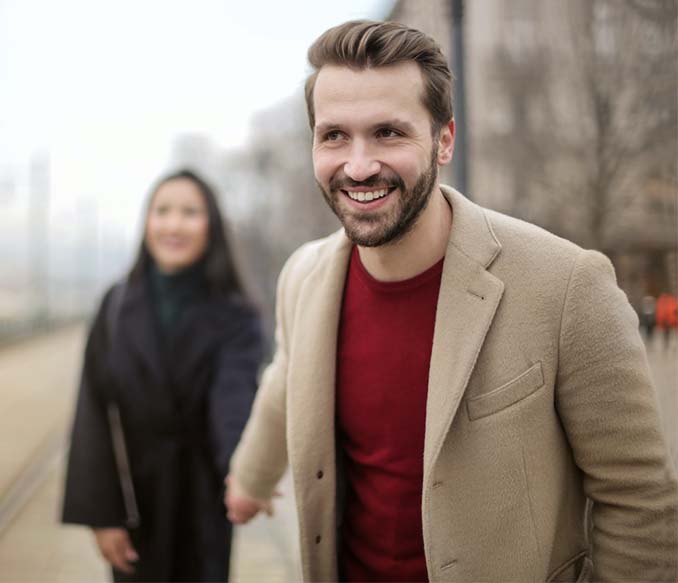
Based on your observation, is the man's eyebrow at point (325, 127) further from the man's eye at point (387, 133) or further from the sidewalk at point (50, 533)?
Answer: the sidewalk at point (50, 533)

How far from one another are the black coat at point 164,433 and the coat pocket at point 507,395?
4.73 ft

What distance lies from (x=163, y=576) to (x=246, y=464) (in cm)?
92

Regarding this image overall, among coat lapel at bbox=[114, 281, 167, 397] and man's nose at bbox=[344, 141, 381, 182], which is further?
coat lapel at bbox=[114, 281, 167, 397]

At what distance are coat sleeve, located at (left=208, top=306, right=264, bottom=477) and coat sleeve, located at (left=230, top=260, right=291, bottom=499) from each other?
0.39 m

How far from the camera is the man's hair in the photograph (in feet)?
6.21

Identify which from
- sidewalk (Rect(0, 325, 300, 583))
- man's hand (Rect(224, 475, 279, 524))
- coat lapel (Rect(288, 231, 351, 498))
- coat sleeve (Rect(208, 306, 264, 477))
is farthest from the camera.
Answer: sidewalk (Rect(0, 325, 300, 583))

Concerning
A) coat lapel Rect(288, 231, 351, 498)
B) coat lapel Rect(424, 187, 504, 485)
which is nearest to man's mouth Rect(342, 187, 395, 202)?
coat lapel Rect(424, 187, 504, 485)

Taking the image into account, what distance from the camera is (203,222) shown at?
136 inches

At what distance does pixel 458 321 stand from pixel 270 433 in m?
0.97

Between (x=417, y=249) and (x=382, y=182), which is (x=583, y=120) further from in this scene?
(x=382, y=182)

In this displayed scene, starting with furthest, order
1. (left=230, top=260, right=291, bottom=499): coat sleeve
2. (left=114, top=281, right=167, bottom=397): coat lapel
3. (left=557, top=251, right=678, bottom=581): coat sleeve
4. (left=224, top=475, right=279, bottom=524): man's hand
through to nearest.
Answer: (left=114, top=281, right=167, bottom=397): coat lapel
(left=224, top=475, right=279, bottom=524): man's hand
(left=230, top=260, right=291, bottom=499): coat sleeve
(left=557, top=251, right=678, bottom=581): coat sleeve

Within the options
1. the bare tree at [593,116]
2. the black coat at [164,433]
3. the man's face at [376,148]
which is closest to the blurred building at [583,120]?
the bare tree at [593,116]

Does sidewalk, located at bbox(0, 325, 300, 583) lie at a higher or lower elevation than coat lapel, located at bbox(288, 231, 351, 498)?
lower

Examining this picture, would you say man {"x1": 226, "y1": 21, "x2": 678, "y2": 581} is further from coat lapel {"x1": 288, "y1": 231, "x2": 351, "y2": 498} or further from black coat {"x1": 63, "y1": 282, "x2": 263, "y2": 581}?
black coat {"x1": 63, "y1": 282, "x2": 263, "y2": 581}
